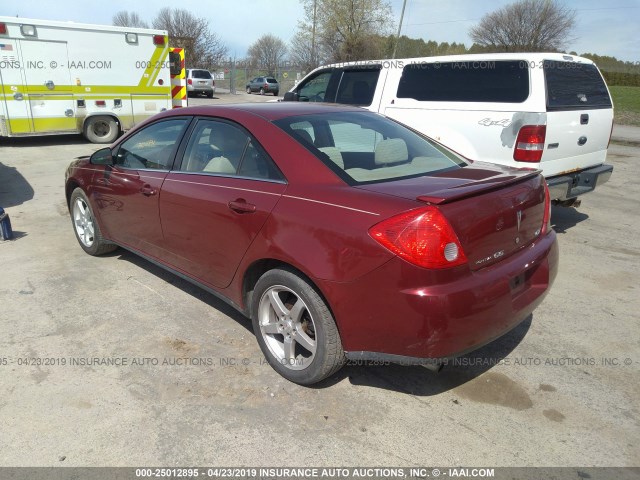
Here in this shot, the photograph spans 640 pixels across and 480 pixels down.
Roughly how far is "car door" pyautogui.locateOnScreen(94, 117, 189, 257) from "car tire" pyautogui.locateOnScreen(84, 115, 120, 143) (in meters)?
8.94

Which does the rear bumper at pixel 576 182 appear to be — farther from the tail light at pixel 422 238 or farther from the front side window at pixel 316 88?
the front side window at pixel 316 88

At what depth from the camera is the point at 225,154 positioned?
10.8 feet

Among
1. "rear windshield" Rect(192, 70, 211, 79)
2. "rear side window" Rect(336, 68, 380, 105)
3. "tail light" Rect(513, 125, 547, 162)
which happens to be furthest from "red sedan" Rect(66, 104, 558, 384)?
"rear windshield" Rect(192, 70, 211, 79)

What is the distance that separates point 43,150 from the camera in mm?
11656

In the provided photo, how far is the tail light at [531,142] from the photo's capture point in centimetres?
479

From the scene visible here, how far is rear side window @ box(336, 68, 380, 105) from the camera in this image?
21.8 ft

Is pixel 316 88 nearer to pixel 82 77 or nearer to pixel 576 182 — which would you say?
pixel 576 182

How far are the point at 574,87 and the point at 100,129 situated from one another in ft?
37.3

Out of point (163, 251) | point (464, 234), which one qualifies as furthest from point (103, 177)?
point (464, 234)

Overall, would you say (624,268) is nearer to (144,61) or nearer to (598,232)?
(598,232)

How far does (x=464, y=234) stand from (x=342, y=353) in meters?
0.93

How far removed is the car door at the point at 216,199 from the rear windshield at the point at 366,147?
31cm

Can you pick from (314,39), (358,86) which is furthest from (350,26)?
(358,86)

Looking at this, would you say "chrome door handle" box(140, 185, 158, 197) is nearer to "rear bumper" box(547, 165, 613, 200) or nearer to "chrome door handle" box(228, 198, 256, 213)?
"chrome door handle" box(228, 198, 256, 213)
